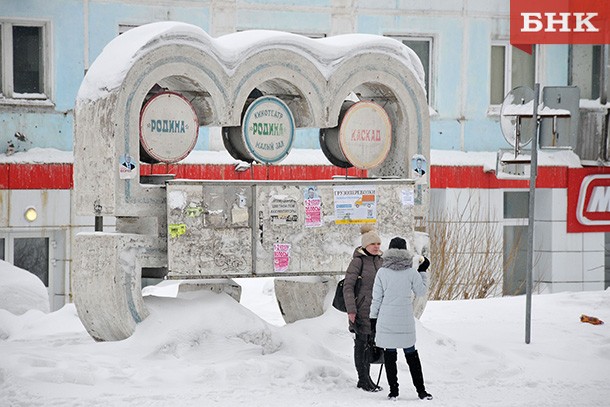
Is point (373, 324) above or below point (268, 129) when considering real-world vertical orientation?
below

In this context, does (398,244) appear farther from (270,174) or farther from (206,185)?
(270,174)

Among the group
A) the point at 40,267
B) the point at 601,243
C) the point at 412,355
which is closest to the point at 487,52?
the point at 601,243

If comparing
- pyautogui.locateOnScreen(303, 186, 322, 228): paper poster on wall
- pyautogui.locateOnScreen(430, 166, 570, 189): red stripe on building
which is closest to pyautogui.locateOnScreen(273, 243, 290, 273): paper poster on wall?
pyautogui.locateOnScreen(303, 186, 322, 228): paper poster on wall

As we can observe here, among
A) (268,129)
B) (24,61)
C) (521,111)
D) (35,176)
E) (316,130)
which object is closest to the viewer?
(268,129)

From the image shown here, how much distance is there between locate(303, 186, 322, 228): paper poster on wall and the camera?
14453 millimetres

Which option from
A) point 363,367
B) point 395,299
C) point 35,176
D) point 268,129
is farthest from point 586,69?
point 395,299

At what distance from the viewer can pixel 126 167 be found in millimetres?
13461

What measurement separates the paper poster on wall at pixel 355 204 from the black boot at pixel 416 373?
10.1 ft

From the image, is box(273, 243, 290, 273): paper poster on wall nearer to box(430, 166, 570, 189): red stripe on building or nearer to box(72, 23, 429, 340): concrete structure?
box(72, 23, 429, 340): concrete structure

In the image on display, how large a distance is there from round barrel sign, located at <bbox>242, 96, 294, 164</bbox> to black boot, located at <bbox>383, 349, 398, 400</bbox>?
3499mm

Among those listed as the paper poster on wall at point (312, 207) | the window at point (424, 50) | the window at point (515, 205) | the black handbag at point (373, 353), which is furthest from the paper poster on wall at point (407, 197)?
the window at point (515, 205)

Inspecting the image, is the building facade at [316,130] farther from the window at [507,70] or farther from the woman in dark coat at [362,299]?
the woman in dark coat at [362,299]

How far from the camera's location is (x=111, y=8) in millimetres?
22266

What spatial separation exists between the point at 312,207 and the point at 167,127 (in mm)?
1881
